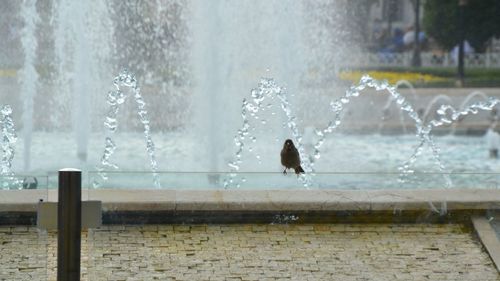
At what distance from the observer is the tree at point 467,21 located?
3697cm

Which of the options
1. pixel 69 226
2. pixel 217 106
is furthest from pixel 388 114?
pixel 69 226

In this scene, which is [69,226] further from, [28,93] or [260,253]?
[28,93]

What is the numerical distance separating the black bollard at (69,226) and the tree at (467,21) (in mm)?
31417

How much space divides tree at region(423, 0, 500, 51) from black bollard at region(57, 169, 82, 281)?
31.4 metres

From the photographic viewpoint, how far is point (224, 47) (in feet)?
55.6

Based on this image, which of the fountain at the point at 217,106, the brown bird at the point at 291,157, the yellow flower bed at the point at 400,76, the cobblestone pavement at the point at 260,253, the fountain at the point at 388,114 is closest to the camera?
the cobblestone pavement at the point at 260,253

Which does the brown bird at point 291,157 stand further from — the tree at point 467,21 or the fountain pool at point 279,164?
the tree at point 467,21

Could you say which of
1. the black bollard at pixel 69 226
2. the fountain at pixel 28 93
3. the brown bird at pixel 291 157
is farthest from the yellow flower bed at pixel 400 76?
the black bollard at pixel 69 226

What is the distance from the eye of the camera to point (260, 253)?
7.76 meters

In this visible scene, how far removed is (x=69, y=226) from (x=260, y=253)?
1.89m

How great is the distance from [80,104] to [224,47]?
6.47ft

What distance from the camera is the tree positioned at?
3697 cm

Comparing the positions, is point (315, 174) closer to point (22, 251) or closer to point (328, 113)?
point (22, 251)

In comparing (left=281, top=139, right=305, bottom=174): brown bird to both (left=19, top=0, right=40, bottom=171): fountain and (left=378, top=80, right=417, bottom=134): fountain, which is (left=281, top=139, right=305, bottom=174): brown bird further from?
(left=378, top=80, right=417, bottom=134): fountain
